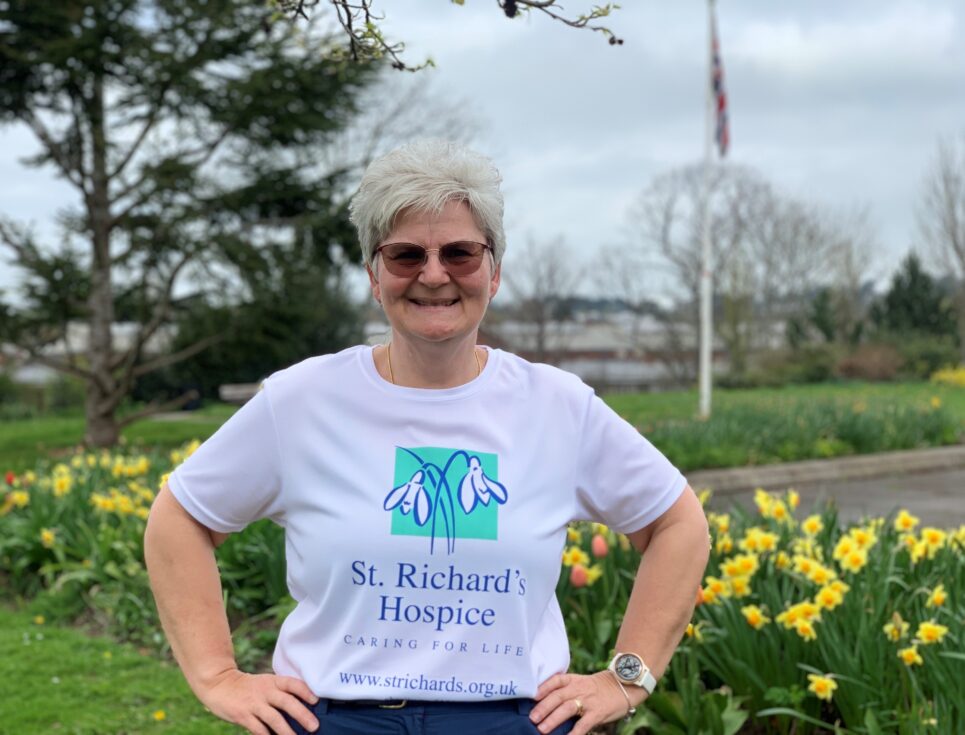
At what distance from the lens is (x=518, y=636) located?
1705 mm

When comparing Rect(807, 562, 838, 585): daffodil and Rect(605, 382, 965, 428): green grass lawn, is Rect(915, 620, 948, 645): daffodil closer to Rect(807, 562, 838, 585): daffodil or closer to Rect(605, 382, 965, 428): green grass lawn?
Rect(807, 562, 838, 585): daffodil

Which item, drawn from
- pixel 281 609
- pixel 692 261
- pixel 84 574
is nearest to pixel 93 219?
pixel 84 574

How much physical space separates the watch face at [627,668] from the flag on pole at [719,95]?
1439 centimetres

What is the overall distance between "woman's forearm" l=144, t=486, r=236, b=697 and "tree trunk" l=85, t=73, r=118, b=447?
12709 mm

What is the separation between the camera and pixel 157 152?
13.6 meters

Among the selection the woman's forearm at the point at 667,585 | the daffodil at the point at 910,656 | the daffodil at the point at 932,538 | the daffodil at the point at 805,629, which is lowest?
the daffodil at the point at 910,656

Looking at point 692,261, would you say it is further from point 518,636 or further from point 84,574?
point 518,636

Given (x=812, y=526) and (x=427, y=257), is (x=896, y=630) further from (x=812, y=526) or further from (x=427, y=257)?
(x=427, y=257)

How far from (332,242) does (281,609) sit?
10.2 m

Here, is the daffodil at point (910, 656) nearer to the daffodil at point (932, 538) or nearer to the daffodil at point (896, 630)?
the daffodil at point (896, 630)

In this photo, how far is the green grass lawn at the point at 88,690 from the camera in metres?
3.75

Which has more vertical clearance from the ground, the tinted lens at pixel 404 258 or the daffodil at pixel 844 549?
the tinted lens at pixel 404 258

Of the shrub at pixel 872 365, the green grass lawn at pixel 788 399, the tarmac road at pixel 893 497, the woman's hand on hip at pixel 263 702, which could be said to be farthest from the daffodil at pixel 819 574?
the shrub at pixel 872 365

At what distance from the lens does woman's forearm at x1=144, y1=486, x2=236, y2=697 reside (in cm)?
183
